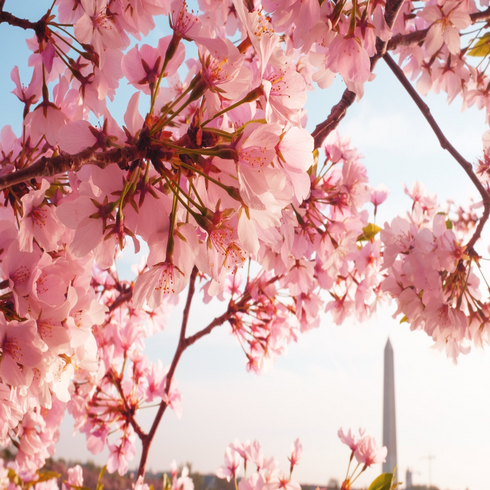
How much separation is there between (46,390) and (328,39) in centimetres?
86

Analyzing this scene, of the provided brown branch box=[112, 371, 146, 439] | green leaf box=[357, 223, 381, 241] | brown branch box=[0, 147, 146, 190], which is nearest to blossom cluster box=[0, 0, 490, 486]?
brown branch box=[0, 147, 146, 190]

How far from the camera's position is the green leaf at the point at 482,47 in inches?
67.7

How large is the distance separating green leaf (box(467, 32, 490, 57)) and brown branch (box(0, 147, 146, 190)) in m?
1.76

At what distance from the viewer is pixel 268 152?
51 cm

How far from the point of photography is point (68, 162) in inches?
19.8

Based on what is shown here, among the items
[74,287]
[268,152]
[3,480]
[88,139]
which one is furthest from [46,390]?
[3,480]

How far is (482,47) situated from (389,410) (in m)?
5.63

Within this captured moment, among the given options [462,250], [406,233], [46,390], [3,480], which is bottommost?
[3,480]

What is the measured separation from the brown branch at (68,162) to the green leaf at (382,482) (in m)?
1.31

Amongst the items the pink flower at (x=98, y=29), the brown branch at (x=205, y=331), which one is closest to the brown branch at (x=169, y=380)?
the brown branch at (x=205, y=331)

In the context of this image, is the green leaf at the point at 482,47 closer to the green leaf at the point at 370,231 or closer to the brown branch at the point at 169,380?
the green leaf at the point at 370,231

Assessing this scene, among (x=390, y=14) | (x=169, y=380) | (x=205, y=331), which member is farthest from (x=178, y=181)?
(x=169, y=380)

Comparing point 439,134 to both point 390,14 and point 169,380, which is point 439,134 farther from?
point 169,380

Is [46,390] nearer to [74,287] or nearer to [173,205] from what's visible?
[74,287]
